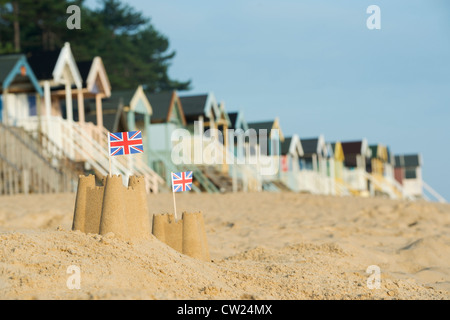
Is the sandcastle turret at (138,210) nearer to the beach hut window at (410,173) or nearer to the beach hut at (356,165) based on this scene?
the beach hut at (356,165)

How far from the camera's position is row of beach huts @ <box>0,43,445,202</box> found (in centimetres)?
1633

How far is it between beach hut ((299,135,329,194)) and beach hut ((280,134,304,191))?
0.79 m

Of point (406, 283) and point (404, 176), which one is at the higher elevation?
point (406, 283)

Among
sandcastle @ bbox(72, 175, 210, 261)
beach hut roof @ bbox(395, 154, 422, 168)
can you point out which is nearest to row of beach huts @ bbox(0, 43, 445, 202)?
sandcastle @ bbox(72, 175, 210, 261)

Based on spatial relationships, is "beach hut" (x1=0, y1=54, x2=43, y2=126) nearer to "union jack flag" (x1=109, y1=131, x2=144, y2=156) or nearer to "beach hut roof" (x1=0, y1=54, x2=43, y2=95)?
"beach hut roof" (x1=0, y1=54, x2=43, y2=95)

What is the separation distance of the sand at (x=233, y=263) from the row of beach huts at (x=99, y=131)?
5.08 meters

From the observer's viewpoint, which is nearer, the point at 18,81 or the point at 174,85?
the point at 18,81

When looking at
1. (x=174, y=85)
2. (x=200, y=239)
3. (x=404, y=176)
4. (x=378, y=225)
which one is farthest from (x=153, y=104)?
(x=404, y=176)

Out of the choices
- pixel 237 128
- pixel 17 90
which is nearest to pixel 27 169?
pixel 17 90

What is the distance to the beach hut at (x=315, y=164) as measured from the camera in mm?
36325

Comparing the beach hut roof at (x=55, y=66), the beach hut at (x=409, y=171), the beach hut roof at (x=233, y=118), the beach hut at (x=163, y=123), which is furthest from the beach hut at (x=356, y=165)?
the beach hut roof at (x=55, y=66)

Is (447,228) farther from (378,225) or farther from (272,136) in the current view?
(272,136)
